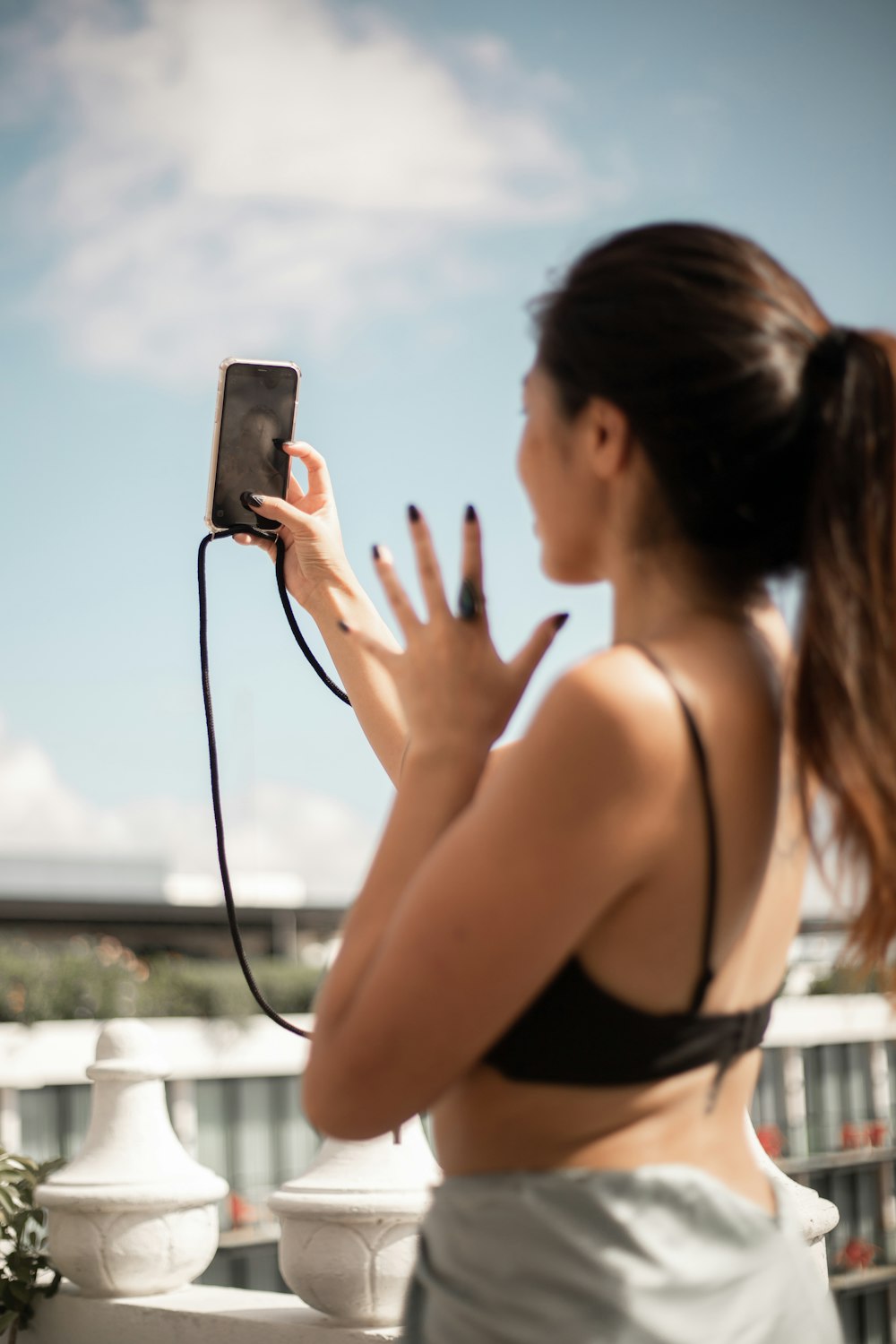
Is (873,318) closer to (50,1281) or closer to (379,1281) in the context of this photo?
(379,1281)

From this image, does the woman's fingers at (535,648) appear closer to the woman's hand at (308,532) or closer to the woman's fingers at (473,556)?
the woman's fingers at (473,556)

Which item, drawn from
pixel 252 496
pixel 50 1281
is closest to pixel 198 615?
pixel 252 496

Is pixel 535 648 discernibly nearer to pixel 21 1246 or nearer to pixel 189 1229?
pixel 189 1229

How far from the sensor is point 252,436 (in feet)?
6.51

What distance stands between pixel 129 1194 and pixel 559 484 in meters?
2.00

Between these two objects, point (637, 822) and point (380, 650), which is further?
point (380, 650)

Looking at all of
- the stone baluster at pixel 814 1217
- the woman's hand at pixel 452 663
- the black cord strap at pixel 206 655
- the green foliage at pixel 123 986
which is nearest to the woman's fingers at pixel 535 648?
the woman's hand at pixel 452 663

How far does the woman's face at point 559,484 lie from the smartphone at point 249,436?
2.68ft

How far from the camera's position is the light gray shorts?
39.8 inches

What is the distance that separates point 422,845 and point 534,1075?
17cm

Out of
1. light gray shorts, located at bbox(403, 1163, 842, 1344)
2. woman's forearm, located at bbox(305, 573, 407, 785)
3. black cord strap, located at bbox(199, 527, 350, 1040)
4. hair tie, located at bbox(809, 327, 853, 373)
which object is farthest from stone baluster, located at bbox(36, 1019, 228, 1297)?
hair tie, located at bbox(809, 327, 853, 373)

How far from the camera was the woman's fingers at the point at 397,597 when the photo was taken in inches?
45.0

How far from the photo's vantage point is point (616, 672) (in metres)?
1.02

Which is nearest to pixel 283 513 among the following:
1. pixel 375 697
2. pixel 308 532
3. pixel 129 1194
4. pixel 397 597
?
pixel 308 532
